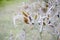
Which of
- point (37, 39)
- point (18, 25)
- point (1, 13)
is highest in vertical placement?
point (1, 13)

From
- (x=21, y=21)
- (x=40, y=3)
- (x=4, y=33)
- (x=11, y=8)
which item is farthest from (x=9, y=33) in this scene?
(x=40, y=3)

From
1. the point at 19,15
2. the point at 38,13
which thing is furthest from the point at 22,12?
the point at 38,13

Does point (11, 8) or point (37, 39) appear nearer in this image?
point (37, 39)

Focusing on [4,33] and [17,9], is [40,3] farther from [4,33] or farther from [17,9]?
[4,33]

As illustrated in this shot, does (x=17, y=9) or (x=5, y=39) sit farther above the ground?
(x=17, y=9)

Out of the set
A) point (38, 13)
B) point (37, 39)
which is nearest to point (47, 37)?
point (37, 39)

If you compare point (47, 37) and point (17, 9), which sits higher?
point (17, 9)

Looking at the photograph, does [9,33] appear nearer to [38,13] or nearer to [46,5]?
[38,13]

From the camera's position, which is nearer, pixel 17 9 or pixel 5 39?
pixel 5 39
